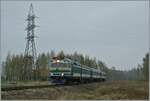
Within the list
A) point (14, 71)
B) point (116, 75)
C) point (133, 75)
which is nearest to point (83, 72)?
point (14, 71)

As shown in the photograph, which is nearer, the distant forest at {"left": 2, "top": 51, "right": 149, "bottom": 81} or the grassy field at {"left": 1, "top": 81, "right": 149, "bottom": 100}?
the grassy field at {"left": 1, "top": 81, "right": 149, "bottom": 100}

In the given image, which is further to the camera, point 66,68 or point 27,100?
point 66,68

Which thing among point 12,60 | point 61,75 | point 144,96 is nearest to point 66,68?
point 61,75

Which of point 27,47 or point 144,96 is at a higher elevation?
point 27,47

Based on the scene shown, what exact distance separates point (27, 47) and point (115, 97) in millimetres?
16603

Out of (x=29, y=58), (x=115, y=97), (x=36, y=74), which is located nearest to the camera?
(x=115, y=97)

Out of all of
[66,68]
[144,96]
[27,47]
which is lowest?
[144,96]

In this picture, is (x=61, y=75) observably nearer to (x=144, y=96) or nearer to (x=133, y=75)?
(x=144, y=96)

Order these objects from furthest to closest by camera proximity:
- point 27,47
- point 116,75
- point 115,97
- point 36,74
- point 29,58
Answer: point 116,75, point 36,74, point 29,58, point 27,47, point 115,97

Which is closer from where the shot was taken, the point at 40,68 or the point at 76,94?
the point at 76,94

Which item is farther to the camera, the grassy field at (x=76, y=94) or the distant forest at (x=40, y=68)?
the distant forest at (x=40, y=68)

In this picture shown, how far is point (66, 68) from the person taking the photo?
2805 centimetres

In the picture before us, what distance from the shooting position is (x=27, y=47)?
30.1 m

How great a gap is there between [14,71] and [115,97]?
38.0 meters
